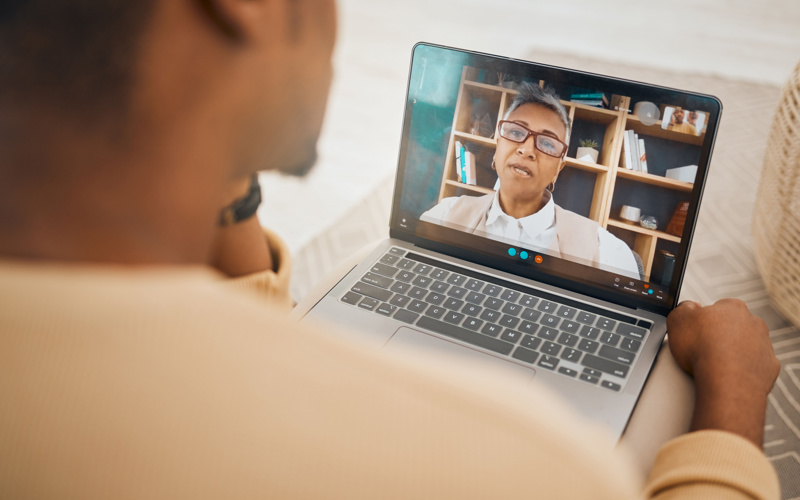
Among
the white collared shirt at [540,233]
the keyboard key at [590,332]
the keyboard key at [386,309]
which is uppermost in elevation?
the white collared shirt at [540,233]

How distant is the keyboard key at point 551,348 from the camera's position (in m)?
0.80

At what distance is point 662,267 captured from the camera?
A: 2.81 feet

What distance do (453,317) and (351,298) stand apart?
142 mm

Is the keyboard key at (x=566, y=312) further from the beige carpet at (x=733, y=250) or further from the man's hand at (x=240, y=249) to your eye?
the beige carpet at (x=733, y=250)

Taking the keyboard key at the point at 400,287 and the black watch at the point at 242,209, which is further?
the keyboard key at the point at 400,287

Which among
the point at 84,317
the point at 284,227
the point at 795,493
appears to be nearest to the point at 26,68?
the point at 84,317

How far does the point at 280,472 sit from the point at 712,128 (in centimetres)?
74

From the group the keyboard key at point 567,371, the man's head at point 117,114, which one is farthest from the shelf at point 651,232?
the man's head at point 117,114

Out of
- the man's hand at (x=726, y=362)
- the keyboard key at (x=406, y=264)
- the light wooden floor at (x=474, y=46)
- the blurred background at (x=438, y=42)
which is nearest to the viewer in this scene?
the man's hand at (x=726, y=362)

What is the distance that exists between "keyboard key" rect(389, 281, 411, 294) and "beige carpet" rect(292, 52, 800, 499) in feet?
2.68

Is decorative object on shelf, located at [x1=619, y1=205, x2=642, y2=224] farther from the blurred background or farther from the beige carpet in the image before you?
the blurred background

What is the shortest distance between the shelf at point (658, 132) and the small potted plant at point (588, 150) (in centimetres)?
5

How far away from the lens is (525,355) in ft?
2.61

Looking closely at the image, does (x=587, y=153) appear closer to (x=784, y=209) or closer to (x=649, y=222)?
(x=649, y=222)
